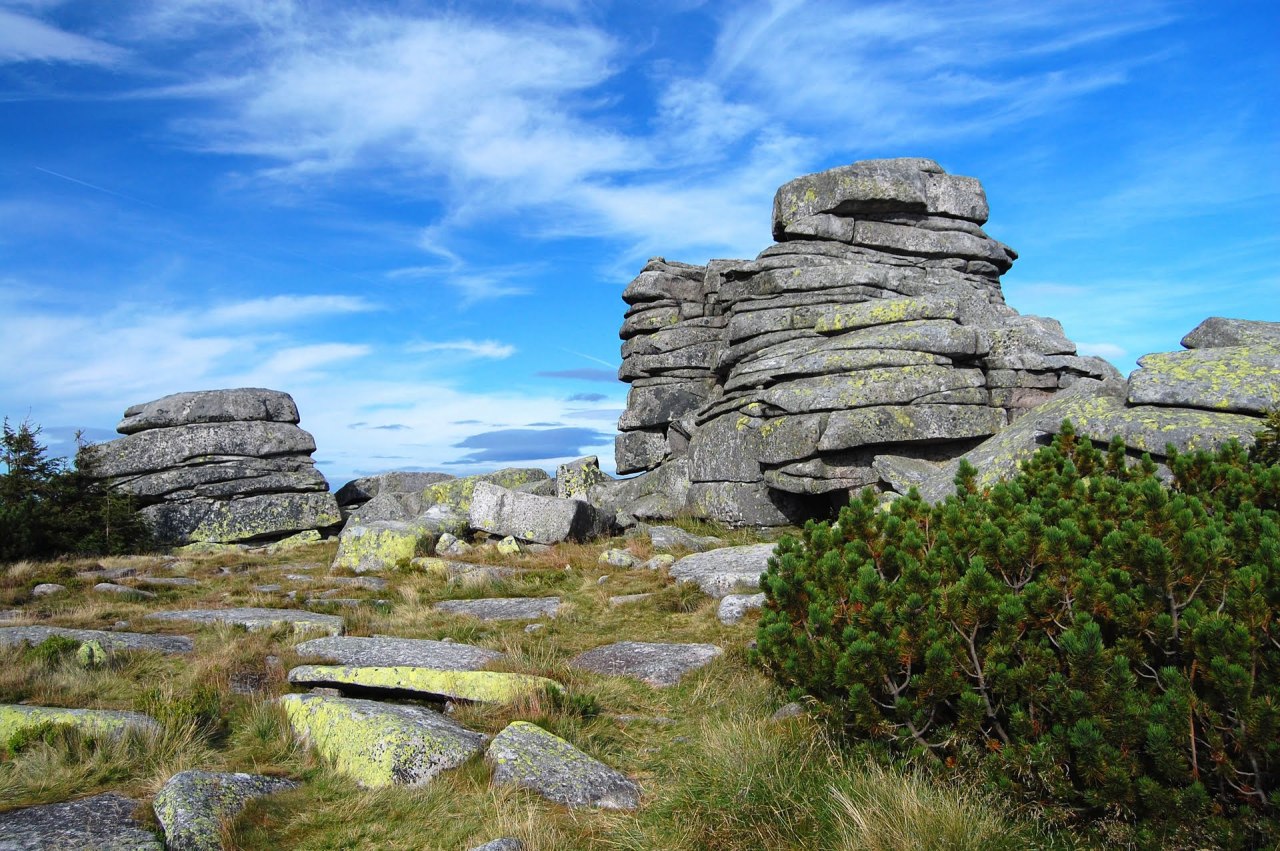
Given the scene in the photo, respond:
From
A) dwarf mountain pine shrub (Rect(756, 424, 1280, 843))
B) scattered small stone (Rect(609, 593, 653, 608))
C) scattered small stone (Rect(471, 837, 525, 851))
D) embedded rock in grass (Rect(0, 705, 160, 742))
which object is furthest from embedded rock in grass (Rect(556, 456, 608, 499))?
scattered small stone (Rect(471, 837, 525, 851))

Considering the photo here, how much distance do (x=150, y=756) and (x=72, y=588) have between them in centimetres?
1349

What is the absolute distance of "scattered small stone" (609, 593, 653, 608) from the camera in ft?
49.2

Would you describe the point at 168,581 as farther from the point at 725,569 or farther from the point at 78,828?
the point at 78,828

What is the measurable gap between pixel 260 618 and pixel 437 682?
20.8 ft

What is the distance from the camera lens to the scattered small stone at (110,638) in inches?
460

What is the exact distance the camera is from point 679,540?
69.3 feet

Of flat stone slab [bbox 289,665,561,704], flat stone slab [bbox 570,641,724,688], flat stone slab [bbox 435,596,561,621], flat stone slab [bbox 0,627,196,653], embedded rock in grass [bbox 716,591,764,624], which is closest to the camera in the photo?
flat stone slab [bbox 289,665,561,704]

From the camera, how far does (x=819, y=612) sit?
6.84 metres

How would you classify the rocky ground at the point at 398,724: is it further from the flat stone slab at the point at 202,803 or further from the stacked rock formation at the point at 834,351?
the stacked rock formation at the point at 834,351

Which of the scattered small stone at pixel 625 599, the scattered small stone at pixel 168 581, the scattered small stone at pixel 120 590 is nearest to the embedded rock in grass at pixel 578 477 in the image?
the scattered small stone at pixel 168 581

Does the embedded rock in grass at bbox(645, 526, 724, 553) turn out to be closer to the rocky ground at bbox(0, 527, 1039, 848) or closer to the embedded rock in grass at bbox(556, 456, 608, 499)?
the rocky ground at bbox(0, 527, 1039, 848)

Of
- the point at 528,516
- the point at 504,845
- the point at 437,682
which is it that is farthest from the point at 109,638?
the point at 528,516

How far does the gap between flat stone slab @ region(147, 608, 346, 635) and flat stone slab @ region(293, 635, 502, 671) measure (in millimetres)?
1038

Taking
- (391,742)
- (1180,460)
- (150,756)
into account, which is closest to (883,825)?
(391,742)
